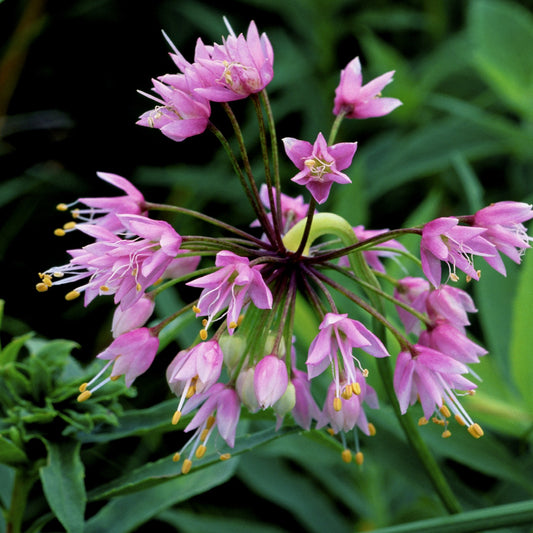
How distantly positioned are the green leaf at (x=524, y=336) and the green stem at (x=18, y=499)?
4.43 feet

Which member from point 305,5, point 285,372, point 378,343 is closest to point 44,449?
point 285,372

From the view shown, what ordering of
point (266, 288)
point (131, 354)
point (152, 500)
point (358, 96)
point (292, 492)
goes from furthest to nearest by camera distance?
point (292, 492), point (152, 500), point (358, 96), point (131, 354), point (266, 288)

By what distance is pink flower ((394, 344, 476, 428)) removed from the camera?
1.47 meters

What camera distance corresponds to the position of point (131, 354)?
1.50 m

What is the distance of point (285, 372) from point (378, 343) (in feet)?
0.62

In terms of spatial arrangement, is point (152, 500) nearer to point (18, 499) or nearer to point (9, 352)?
point (18, 499)

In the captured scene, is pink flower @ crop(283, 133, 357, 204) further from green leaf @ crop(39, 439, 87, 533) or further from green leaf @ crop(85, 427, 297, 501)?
green leaf @ crop(39, 439, 87, 533)

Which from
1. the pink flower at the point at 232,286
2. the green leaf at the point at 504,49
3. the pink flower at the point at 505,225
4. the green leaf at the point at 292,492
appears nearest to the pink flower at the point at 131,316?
the pink flower at the point at 232,286

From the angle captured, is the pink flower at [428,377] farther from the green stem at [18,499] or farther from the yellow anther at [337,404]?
the green stem at [18,499]

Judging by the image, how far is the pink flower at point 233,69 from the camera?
1.49m

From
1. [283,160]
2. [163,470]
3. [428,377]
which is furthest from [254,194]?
[283,160]

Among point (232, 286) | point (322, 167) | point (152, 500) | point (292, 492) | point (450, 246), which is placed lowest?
point (292, 492)

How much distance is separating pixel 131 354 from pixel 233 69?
621 mm

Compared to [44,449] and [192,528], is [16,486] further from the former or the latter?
[192,528]
